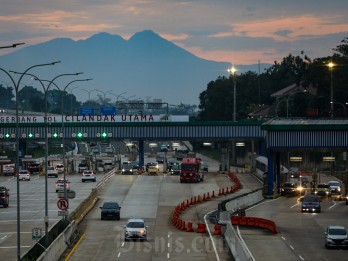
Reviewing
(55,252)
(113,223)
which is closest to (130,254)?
(55,252)

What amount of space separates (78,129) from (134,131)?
8.24 m

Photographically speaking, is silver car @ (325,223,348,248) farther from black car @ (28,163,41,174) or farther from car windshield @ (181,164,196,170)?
black car @ (28,163,41,174)

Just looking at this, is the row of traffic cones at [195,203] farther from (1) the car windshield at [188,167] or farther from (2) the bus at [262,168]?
(1) the car windshield at [188,167]

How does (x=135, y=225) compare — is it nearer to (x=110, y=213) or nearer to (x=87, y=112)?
(x=110, y=213)

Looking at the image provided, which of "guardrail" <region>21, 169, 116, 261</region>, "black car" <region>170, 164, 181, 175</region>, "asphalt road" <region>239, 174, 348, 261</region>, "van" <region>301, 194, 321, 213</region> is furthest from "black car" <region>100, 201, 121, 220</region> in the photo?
"black car" <region>170, 164, 181, 175</region>

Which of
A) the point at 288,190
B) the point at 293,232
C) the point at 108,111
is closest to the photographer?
the point at 293,232

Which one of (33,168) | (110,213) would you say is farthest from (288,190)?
(33,168)

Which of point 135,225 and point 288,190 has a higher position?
point 135,225

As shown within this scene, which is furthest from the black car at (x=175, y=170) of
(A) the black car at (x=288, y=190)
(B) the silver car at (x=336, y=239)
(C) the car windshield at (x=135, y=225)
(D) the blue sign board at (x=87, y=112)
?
(B) the silver car at (x=336, y=239)

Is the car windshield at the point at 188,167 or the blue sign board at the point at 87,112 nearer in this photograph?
the car windshield at the point at 188,167

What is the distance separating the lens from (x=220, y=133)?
13262 cm

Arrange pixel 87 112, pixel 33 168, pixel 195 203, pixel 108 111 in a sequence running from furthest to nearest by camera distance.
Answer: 1. pixel 108 111
2. pixel 87 112
3. pixel 33 168
4. pixel 195 203

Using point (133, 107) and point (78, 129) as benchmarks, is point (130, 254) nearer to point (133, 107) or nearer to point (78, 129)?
point (78, 129)

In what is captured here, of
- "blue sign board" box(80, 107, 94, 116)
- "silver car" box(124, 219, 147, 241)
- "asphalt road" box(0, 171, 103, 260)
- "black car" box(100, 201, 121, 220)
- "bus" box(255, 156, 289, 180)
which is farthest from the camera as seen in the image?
"blue sign board" box(80, 107, 94, 116)
